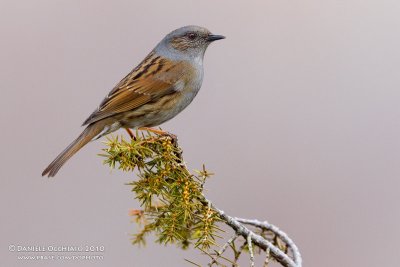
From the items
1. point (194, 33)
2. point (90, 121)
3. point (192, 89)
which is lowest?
point (90, 121)

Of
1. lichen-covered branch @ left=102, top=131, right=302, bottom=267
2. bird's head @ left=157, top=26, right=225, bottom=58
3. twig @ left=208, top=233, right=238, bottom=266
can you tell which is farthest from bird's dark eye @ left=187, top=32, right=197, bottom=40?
twig @ left=208, top=233, right=238, bottom=266

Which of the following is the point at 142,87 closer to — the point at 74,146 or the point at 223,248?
the point at 74,146

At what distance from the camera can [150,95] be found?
13.9 feet

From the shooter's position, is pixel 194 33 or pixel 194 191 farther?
pixel 194 33

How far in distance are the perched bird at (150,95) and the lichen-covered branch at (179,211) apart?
1.28 m

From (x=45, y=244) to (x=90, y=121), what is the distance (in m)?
1.21

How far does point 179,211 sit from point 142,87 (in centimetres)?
215

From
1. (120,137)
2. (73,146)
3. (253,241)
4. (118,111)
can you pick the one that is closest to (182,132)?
(118,111)

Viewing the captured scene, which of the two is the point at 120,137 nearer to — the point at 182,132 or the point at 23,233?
the point at 23,233

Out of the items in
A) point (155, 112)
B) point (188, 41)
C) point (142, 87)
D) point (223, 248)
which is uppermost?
point (188, 41)

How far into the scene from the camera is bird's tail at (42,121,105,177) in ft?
11.6

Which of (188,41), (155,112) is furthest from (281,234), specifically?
(188,41)

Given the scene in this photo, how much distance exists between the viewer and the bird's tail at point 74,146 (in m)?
→ 3.53

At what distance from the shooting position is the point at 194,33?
15.8 ft
